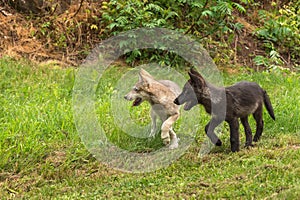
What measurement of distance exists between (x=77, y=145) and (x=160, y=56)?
5296 mm

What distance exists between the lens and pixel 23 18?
492 inches

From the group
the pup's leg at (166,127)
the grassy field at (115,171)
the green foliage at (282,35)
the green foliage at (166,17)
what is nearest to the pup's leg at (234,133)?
the grassy field at (115,171)

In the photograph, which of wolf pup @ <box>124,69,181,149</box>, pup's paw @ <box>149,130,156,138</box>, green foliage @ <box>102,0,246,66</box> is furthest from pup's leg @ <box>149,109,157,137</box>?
green foliage @ <box>102,0,246,66</box>

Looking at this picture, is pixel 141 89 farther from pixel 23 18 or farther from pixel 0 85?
pixel 23 18

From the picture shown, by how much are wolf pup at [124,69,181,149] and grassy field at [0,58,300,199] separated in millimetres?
367

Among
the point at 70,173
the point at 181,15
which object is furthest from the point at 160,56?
the point at 70,173

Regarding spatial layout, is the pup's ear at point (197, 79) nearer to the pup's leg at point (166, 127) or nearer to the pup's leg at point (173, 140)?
the pup's leg at point (166, 127)

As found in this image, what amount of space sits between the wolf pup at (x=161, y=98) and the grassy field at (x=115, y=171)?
1.20 feet

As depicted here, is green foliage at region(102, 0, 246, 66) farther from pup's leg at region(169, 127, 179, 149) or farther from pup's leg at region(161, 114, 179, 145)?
pup's leg at region(161, 114, 179, 145)

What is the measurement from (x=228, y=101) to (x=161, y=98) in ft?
3.18

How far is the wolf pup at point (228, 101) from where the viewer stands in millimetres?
6316

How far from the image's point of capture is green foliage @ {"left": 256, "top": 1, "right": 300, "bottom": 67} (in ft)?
44.8

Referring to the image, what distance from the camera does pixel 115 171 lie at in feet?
20.7

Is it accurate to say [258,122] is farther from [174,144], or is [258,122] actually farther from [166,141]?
[166,141]
